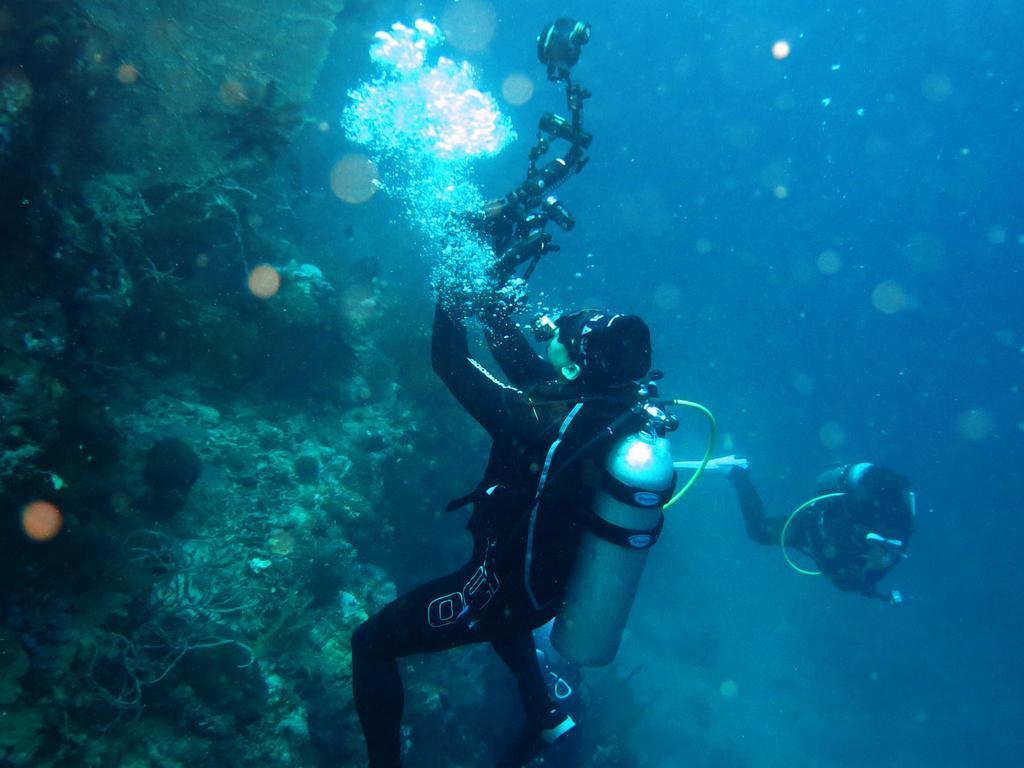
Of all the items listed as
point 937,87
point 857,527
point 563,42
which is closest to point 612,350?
point 563,42

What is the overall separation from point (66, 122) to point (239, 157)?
126 inches

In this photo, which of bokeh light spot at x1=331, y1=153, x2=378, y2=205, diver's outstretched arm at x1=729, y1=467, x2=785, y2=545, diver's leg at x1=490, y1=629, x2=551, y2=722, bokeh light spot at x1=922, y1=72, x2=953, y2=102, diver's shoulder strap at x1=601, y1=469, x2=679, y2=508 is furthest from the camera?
bokeh light spot at x1=922, y1=72, x2=953, y2=102

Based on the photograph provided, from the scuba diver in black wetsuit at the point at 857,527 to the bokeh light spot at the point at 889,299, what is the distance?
65.7 m

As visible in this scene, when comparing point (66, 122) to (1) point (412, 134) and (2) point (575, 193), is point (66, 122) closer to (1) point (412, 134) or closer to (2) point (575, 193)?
(1) point (412, 134)

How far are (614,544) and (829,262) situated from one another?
70772 millimetres

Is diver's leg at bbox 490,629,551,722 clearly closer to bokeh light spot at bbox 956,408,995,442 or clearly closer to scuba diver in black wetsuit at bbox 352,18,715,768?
scuba diver in black wetsuit at bbox 352,18,715,768

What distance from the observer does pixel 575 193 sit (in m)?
45.4

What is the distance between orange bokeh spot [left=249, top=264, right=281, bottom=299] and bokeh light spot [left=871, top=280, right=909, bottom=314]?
2910 inches

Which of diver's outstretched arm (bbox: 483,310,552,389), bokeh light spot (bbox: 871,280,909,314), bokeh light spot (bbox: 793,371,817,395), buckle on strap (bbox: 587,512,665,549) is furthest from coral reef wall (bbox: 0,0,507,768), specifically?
bokeh light spot (bbox: 871,280,909,314)

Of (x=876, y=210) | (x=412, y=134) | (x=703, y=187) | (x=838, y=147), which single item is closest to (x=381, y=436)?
(x=412, y=134)

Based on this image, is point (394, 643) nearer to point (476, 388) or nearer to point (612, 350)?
point (476, 388)

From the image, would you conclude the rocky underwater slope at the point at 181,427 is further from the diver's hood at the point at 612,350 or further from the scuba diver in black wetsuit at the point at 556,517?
the diver's hood at the point at 612,350

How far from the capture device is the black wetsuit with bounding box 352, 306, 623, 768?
105 inches

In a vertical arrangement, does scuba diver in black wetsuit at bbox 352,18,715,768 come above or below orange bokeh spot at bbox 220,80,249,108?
below
